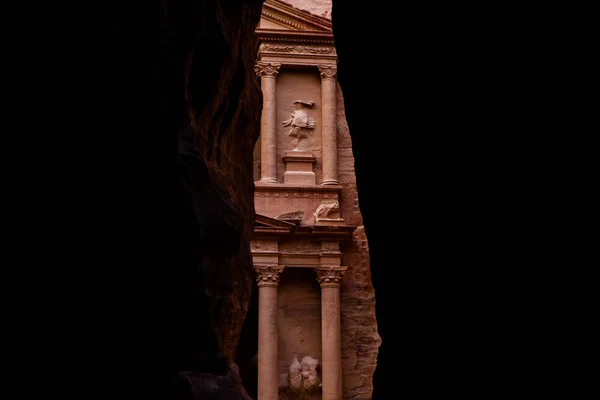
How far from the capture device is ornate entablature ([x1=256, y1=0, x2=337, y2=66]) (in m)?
15.8

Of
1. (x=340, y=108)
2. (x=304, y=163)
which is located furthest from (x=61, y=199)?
(x=340, y=108)

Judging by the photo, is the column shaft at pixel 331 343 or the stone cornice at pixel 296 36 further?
the stone cornice at pixel 296 36

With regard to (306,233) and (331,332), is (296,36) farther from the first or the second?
(331,332)

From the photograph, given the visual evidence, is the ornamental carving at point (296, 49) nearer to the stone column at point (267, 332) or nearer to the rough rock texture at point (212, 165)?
the stone column at point (267, 332)

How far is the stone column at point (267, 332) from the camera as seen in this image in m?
13.6

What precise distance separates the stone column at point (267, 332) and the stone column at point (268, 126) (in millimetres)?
2106

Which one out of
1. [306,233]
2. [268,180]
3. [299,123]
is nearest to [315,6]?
[299,123]

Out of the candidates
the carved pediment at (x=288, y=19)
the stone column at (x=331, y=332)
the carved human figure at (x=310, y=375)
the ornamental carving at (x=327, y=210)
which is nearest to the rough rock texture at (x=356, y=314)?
the stone column at (x=331, y=332)

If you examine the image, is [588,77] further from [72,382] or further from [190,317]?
[72,382]

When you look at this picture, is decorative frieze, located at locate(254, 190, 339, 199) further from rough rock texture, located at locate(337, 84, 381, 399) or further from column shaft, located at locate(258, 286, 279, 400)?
column shaft, located at locate(258, 286, 279, 400)

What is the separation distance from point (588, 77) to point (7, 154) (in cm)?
239

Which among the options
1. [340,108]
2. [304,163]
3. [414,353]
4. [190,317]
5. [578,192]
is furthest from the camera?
[340,108]

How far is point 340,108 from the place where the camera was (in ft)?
54.1

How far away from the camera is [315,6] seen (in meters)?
17.4
